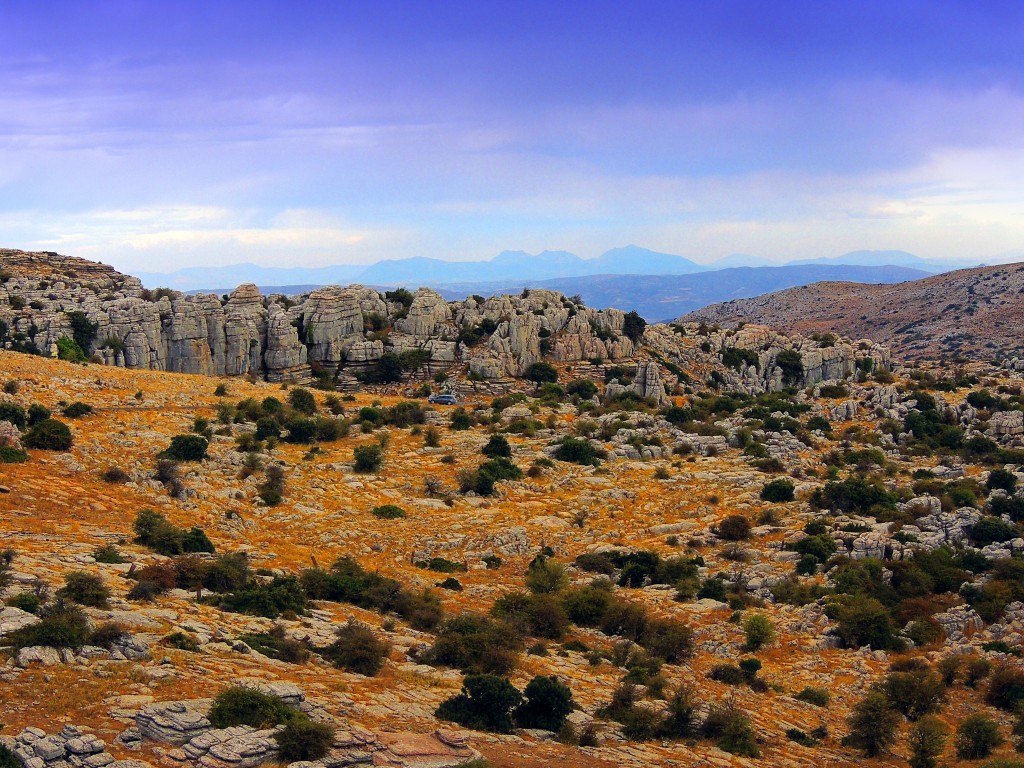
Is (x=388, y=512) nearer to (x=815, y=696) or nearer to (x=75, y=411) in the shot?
(x=75, y=411)

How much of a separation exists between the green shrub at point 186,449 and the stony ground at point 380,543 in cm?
80

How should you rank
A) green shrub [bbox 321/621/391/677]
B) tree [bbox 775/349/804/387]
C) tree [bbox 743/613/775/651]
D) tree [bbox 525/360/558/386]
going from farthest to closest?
tree [bbox 775/349/804/387], tree [bbox 525/360/558/386], tree [bbox 743/613/775/651], green shrub [bbox 321/621/391/677]

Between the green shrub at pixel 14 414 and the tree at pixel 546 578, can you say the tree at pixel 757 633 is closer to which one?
the tree at pixel 546 578

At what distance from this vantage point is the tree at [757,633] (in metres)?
24.3

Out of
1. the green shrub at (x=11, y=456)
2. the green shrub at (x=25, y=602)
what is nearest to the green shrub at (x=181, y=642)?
the green shrub at (x=25, y=602)

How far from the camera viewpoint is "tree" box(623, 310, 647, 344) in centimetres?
7138

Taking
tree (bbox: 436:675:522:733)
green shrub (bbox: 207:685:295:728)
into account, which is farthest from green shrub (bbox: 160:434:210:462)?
green shrub (bbox: 207:685:295:728)

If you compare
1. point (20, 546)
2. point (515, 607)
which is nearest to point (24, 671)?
point (20, 546)

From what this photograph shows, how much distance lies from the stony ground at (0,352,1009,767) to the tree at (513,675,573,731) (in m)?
0.81

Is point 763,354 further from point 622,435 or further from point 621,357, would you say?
point 622,435

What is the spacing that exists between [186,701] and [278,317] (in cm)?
5151

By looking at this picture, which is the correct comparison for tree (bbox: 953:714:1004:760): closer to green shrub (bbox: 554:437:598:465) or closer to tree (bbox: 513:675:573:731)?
tree (bbox: 513:675:573:731)

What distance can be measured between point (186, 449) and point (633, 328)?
45.5 metres

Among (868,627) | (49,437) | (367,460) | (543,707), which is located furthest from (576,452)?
(543,707)
